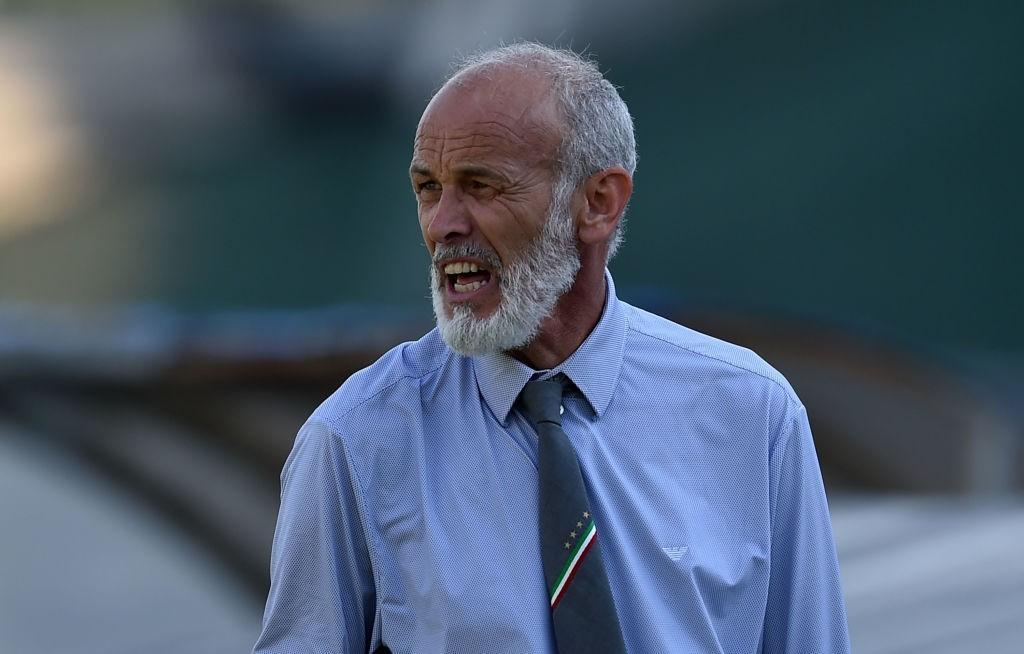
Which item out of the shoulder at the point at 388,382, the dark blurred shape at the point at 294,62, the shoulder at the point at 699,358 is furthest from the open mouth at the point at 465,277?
the dark blurred shape at the point at 294,62

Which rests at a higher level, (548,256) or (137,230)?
(137,230)

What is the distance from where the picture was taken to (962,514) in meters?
6.89

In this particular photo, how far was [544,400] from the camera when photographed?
5.75ft

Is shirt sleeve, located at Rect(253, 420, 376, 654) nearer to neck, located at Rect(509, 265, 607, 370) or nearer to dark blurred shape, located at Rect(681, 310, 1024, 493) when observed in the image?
neck, located at Rect(509, 265, 607, 370)

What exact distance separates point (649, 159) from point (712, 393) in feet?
24.5

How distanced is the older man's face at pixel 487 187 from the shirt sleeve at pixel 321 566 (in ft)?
0.78

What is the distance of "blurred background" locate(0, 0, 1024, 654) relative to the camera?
8.19 meters

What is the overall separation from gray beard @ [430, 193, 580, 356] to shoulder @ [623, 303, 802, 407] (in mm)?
152

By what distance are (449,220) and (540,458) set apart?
0.32 metres

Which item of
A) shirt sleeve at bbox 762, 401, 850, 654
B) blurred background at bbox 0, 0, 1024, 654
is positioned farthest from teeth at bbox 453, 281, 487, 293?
blurred background at bbox 0, 0, 1024, 654

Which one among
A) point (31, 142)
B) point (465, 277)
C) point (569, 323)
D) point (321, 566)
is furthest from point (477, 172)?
point (31, 142)

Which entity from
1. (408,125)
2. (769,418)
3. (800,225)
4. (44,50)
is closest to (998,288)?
(800,225)

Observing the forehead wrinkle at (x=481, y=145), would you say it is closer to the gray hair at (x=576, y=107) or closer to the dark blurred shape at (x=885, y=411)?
the gray hair at (x=576, y=107)

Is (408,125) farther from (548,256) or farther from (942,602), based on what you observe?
(548,256)
